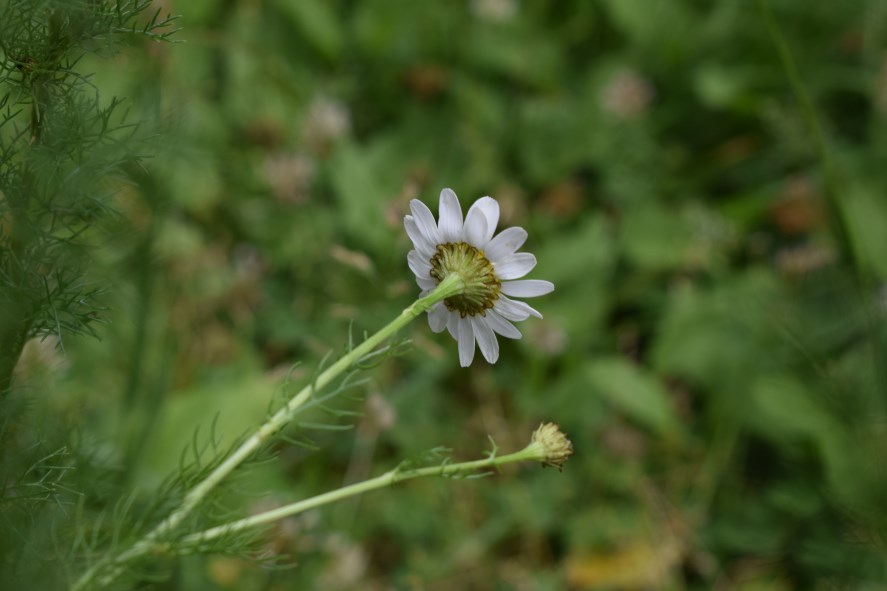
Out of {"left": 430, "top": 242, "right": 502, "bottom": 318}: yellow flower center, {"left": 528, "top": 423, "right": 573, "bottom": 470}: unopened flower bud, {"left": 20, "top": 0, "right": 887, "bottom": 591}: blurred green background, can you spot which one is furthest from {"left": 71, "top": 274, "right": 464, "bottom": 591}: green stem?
{"left": 20, "top": 0, "right": 887, "bottom": 591}: blurred green background

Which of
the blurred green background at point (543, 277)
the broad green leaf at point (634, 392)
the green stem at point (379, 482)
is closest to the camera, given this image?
the green stem at point (379, 482)

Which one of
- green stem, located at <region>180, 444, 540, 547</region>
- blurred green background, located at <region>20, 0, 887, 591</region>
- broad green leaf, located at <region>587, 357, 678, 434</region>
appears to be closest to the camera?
green stem, located at <region>180, 444, 540, 547</region>

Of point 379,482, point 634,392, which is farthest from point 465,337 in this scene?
point 634,392

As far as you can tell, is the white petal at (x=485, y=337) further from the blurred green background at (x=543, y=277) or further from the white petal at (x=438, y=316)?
the blurred green background at (x=543, y=277)

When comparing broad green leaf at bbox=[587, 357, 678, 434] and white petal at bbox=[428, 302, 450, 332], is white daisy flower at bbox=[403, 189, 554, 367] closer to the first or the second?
white petal at bbox=[428, 302, 450, 332]

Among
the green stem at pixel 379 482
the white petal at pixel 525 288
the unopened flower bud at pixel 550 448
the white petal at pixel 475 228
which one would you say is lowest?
the green stem at pixel 379 482

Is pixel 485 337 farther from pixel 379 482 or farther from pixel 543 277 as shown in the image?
pixel 543 277

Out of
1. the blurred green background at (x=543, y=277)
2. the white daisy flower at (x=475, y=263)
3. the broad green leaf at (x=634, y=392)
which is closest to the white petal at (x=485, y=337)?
the white daisy flower at (x=475, y=263)
